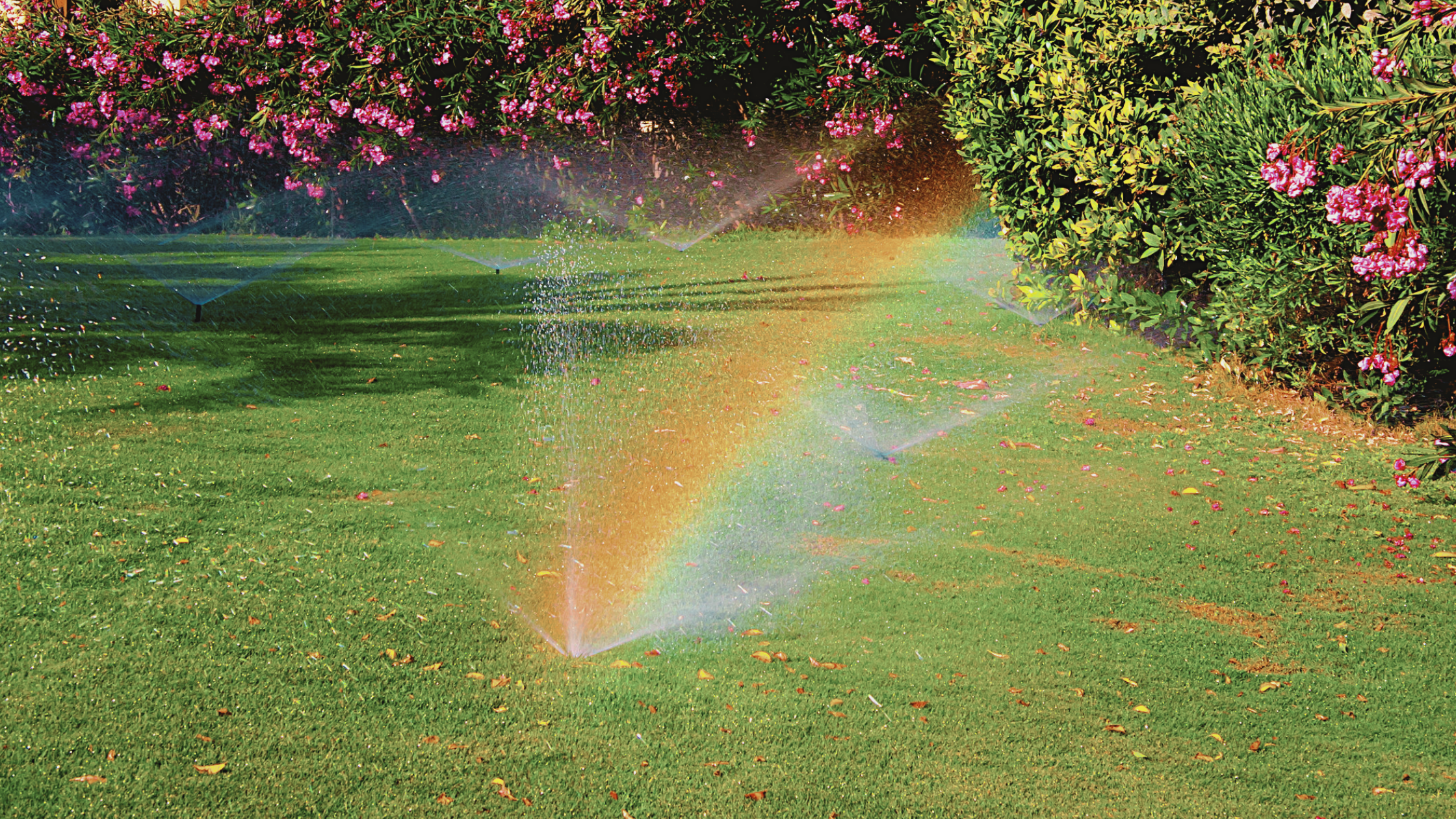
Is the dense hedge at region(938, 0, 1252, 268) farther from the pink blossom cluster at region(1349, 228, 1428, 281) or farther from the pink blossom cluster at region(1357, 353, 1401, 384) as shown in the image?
the pink blossom cluster at region(1349, 228, 1428, 281)

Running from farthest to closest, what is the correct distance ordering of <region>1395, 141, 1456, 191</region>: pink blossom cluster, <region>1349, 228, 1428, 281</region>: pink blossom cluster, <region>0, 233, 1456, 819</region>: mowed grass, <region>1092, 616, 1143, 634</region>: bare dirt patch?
1. <region>1092, 616, 1143, 634</region>: bare dirt patch
2. <region>1349, 228, 1428, 281</region>: pink blossom cluster
3. <region>1395, 141, 1456, 191</region>: pink blossom cluster
4. <region>0, 233, 1456, 819</region>: mowed grass

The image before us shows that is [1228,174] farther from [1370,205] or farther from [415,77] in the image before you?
[415,77]

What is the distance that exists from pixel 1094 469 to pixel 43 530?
18.8ft

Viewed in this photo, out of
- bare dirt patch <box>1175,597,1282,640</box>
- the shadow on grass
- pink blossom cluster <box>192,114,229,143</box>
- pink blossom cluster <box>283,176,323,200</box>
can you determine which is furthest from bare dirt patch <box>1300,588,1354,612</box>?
pink blossom cluster <box>283,176,323,200</box>

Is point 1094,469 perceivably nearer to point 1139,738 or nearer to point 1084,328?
point 1139,738

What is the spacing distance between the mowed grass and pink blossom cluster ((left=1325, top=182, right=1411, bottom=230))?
1.73 meters

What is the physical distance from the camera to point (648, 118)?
13.9m

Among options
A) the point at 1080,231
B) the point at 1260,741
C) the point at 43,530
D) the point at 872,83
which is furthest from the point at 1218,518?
the point at 872,83

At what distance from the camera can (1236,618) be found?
5.04 meters

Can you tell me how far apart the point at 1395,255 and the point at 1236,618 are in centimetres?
170

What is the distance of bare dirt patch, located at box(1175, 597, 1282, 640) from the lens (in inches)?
193

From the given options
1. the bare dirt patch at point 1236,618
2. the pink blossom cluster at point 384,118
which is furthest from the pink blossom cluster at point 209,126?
the bare dirt patch at point 1236,618

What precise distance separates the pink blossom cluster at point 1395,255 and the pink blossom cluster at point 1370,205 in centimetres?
6

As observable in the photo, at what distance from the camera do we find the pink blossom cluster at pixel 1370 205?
4.37 m
